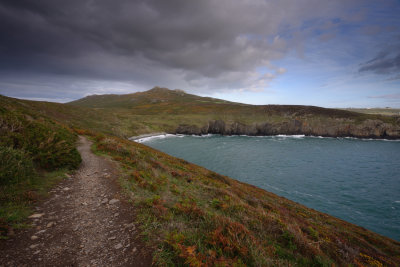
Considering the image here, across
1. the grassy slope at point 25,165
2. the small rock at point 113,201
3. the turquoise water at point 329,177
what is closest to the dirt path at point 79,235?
the small rock at point 113,201

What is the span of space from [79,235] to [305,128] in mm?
78258

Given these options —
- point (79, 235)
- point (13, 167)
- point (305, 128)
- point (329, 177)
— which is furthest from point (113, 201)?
point (305, 128)

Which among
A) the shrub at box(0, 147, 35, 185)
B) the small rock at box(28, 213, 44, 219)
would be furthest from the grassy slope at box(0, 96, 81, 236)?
the small rock at box(28, 213, 44, 219)

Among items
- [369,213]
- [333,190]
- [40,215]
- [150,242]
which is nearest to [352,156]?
[333,190]

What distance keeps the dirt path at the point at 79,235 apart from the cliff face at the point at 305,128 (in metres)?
57.6

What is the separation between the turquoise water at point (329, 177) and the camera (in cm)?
1620

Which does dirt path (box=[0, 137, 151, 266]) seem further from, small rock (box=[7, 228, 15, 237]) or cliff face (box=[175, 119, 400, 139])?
cliff face (box=[175, 119, 400, 139])

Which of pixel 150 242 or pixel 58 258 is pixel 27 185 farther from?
pixel 150 242

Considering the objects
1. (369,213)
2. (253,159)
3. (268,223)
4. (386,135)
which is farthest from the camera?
(386,135)

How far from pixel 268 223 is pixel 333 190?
21.0 metres

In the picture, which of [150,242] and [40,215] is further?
[40,215]

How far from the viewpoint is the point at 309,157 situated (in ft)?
115

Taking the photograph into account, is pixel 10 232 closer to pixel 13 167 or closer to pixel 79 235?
pixel 79 235

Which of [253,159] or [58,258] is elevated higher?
[58,258]
